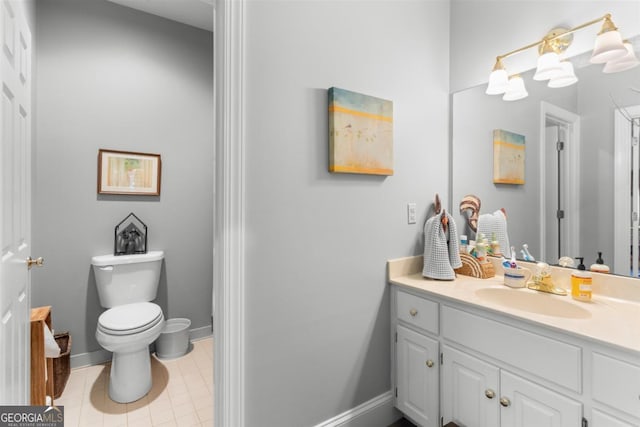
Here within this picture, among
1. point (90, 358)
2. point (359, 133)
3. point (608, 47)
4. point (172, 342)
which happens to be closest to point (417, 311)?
point (359, 133)

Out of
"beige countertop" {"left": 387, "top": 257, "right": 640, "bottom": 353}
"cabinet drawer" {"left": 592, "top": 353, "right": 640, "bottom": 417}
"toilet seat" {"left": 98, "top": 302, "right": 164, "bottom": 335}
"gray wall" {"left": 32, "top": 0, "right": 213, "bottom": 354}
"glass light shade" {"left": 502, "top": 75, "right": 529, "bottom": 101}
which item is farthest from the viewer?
"gray wall" {"left": 32, "top": 0, "right": 213, "bottom": 354}

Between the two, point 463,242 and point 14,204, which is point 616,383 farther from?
point 14,204

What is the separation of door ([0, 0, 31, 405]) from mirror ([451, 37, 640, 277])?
211cm

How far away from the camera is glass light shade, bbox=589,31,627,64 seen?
4.14 ft

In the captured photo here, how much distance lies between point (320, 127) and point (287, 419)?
133cm

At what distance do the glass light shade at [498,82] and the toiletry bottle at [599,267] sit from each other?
929 millimetres

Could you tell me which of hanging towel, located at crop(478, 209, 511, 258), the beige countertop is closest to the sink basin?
the beige countertop

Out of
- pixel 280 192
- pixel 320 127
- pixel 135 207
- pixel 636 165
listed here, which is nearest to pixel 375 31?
pixel 320 127

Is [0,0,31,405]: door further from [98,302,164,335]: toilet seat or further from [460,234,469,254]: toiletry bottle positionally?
[460,234,469,254]: toiletry bottle

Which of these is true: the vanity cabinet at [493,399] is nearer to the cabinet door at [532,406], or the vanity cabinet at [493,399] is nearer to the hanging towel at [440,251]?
the cabinet door at [532,406]

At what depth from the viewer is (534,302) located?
1.44 m

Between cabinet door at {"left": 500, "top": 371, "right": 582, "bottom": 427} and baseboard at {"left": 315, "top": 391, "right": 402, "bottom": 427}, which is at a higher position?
cabinet door at {"left": 500, "top": 371, "right": 582, "bottom": 427}

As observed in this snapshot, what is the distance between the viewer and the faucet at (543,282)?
57.1 inches

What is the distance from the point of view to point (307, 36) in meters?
1.43
